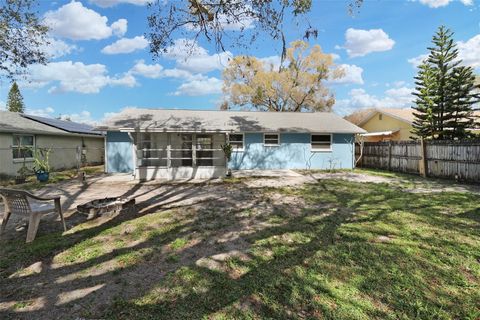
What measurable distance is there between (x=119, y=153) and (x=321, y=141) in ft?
37.5

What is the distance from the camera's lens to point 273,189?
32.3 ft

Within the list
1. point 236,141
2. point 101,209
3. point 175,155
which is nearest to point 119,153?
point 175,155

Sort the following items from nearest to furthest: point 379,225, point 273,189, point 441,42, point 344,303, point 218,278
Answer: point 344,303
point 218,278
point 379,225
point 273,189
point 441,42

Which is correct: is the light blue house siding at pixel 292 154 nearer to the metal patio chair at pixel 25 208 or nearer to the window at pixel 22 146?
the window at pixel 22 146

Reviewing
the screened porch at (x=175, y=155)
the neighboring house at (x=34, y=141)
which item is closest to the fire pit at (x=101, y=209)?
the screened porch at (x=175, y=155)

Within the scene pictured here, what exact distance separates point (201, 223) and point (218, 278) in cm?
233

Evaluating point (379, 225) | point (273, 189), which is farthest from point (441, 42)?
point (379, 225)

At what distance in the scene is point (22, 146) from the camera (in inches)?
561

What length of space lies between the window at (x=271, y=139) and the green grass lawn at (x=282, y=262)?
995 centimetres

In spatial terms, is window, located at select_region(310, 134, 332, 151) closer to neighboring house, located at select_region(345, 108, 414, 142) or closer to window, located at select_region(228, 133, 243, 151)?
window, located at select_region(228, 133, 243, 151)

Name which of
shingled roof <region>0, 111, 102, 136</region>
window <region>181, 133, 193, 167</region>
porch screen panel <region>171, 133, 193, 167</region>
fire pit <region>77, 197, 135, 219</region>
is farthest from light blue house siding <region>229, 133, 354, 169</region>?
fire pit <region>77, 197, 135, 219</region>

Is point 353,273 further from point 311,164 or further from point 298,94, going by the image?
point 298,94

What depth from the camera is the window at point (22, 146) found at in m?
13.9

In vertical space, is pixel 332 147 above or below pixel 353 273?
above
